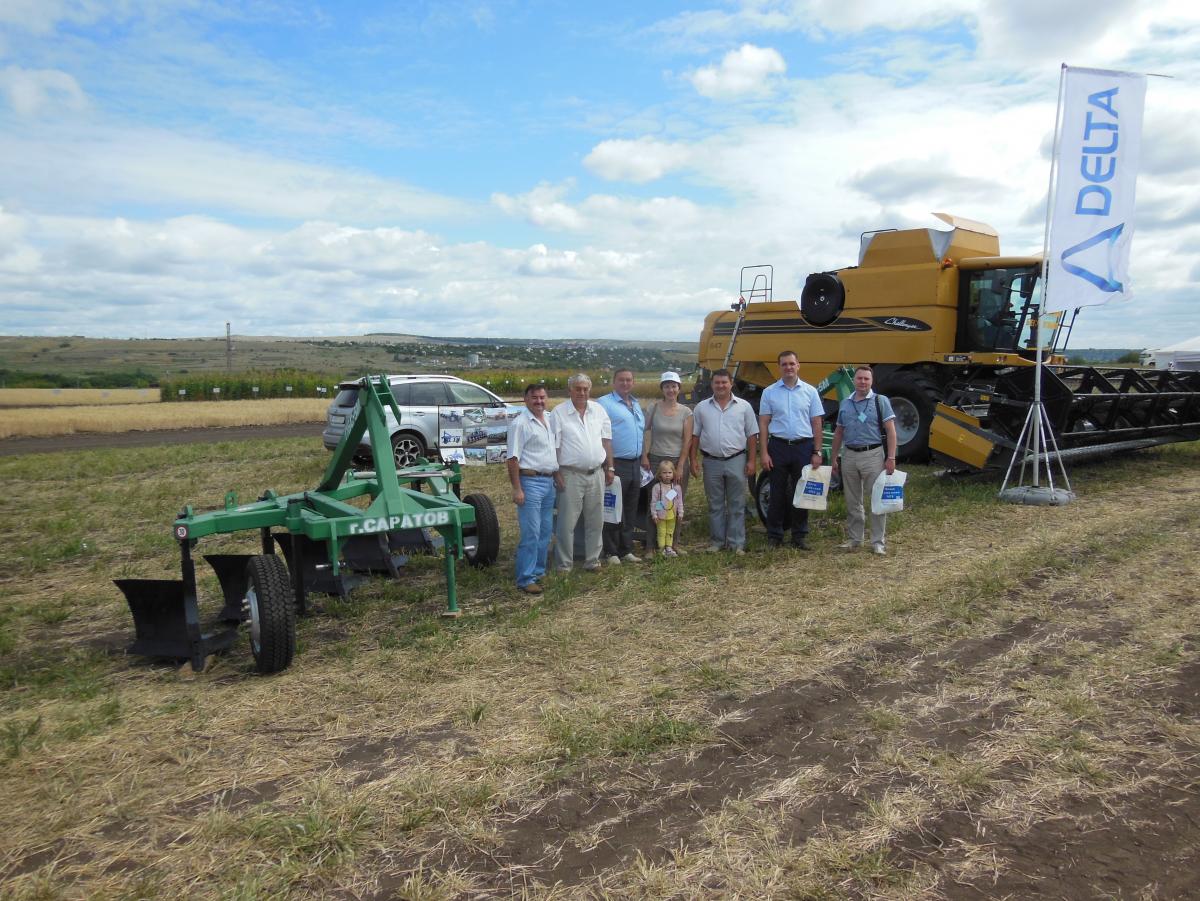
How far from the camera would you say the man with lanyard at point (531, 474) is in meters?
6.46

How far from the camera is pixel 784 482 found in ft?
25.1

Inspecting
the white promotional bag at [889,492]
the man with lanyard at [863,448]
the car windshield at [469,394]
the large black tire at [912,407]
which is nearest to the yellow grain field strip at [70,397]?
the car windshield at [469,394]

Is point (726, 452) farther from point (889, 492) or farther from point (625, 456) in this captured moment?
point (889, 492)

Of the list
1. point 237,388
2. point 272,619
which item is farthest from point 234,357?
point 272,619

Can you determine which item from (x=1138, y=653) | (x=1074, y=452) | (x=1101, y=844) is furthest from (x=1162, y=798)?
(x=1074, y=452)

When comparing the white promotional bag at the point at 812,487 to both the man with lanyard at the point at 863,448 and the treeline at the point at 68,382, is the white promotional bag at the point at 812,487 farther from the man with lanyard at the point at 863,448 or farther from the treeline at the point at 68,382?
the treeline at the point at 68,382

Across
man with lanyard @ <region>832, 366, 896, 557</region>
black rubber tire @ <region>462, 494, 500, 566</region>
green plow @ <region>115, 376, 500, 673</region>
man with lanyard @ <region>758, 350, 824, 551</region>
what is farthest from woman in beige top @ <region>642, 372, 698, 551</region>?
green plow @ <region>115, 376, 500, 673</region>

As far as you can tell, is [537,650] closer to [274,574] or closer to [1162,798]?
[274,574]

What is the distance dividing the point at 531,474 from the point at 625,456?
1106 millimetres

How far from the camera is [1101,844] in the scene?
303 cm

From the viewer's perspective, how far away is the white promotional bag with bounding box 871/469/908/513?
7.17 metres

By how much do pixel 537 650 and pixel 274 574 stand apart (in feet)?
5.42

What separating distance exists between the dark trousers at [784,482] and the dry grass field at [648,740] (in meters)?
0.63

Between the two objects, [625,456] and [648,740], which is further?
[625,456]
